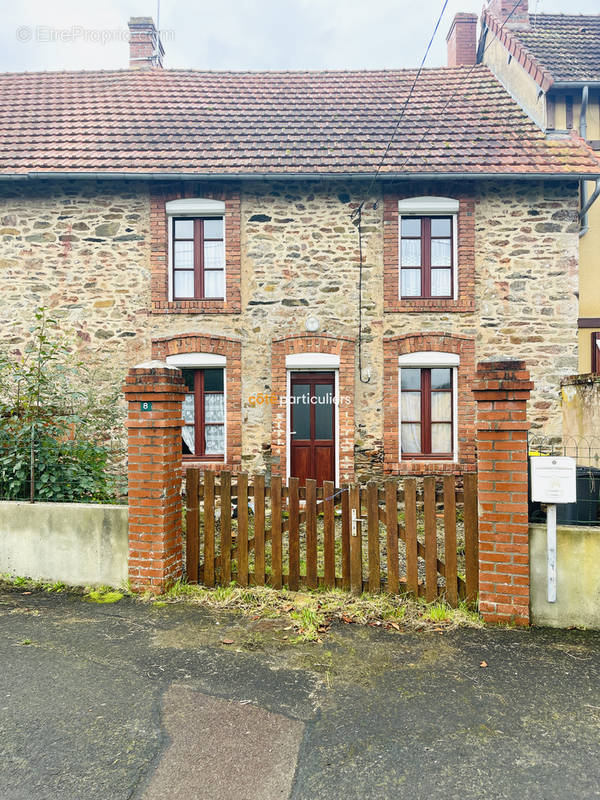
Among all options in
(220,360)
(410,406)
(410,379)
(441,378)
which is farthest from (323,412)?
(441,378)

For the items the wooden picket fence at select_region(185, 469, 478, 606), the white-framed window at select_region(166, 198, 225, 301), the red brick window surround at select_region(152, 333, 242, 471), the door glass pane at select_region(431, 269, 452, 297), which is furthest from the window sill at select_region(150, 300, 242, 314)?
the wooden picket fence at select_region(185, 469, 478, 606)

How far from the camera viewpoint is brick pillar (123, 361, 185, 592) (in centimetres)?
464

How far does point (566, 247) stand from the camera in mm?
9531

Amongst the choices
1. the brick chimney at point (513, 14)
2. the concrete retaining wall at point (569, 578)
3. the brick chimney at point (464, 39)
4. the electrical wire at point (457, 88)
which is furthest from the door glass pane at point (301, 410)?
the brick chimney at point (513, 14)

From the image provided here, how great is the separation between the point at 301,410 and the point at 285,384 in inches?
23.7

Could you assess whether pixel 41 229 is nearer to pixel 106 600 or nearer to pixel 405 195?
pixel 405 195

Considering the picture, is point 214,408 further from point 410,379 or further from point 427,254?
point 427,254

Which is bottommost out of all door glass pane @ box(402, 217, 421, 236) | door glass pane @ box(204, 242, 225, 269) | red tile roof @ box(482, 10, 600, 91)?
door glass pane @ box(204, 242, 225, 269)

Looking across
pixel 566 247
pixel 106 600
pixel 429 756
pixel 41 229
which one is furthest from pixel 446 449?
pixel 41 229

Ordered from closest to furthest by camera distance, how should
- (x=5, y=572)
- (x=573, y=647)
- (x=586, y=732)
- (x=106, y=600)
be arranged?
(x=586, y=732)
(x=573, y=647)
(x=106, y=600)
(x=5, y=572)

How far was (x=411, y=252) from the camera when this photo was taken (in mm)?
9844

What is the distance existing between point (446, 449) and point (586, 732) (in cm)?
702

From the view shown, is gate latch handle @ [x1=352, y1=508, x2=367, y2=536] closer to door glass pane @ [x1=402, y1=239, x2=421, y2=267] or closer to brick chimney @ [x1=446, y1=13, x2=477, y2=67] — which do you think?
door glass pane @ [x1=402, y1=239, x2=421, y2=267]

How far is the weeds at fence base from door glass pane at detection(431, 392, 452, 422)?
5693 millimetres
